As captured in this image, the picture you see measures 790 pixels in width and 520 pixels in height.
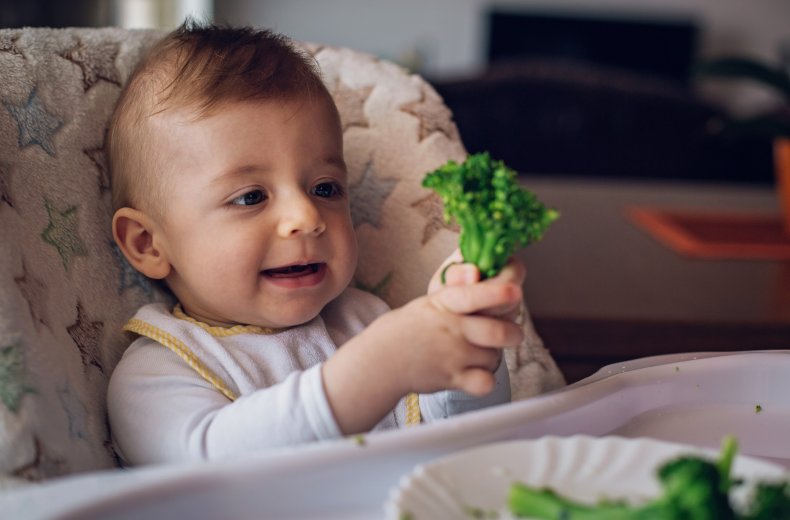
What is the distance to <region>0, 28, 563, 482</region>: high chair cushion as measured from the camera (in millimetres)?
651

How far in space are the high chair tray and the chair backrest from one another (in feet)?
0.44

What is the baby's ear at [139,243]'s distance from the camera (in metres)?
0.85

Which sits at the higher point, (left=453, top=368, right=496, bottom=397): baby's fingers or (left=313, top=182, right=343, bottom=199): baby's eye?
(left=313, top=182, right=343, bottom=199): baby's eye

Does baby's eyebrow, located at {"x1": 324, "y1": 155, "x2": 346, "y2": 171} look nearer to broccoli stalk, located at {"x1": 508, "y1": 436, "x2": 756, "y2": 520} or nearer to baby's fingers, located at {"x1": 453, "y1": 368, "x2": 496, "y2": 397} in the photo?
baby's fingers, located at {"x1": 453, "y1": 368, "x2": 496, "y2": 397}

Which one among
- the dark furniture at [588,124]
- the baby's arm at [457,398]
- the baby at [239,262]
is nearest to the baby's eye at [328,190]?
the baby at [239,262]

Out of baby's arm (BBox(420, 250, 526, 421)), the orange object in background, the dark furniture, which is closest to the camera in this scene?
baby's arm (BBox(420, 250, 526, 421))

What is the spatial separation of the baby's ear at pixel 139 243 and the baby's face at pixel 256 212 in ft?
0.08

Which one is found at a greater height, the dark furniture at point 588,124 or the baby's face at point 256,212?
the baby's face at point 256,212

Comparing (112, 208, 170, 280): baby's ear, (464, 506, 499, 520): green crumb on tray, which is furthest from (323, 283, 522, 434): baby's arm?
(112, 208, 170, 280): baby's ear

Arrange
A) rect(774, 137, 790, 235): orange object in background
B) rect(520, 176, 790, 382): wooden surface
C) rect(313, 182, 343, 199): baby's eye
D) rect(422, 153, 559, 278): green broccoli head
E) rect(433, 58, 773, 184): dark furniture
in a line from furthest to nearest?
rect(433, 58, 773, 184): dark furniture → rect(774, 137, 790, 235): orange object in background → rect(520, 176, 790, 382): wooden surface → rect(313, 182, 343, 199): baby's eye → rect(422, 153, 559, 278): green broccoli head

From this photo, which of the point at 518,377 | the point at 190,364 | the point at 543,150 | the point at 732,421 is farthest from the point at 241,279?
the point at 543,150

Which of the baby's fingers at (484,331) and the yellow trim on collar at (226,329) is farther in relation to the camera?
the yellow trim on collar at (226,329)

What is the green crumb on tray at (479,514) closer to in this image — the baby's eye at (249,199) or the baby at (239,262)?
the baby at (239,262)

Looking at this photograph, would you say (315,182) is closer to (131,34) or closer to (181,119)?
(181,119)
